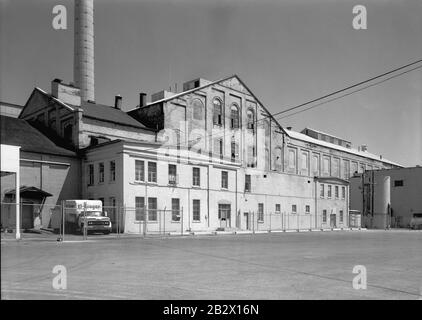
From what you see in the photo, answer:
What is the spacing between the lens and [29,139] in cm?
3956

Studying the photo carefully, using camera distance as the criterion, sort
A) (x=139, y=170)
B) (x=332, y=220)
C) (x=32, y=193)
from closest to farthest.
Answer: (x=32, y=193) < (x=139, y=170) < (x=332, y=220)

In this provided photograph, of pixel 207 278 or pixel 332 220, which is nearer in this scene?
pixel 207 278

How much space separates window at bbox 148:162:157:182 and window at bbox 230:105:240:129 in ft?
63.1

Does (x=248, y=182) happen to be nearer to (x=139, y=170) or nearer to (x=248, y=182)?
(x=248, y=182)

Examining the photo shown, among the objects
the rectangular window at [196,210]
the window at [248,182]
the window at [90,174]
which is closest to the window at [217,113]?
the window at [248,182]

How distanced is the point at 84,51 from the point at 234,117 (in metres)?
20.8

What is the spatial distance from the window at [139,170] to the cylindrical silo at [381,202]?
4577 centimetres

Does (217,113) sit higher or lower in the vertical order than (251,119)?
higher

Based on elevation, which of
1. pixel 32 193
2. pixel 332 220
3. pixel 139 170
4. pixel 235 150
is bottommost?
pixel 332 220

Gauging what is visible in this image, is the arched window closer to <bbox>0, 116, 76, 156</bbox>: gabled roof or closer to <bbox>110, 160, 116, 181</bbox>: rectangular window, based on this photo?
<bbox>110, 160, 116, 181</bbox>: rectangular window

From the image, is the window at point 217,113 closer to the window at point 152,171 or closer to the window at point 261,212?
→ the window at point 261,212

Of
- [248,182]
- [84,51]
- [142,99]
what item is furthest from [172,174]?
[84,51]

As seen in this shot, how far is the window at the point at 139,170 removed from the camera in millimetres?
37875
